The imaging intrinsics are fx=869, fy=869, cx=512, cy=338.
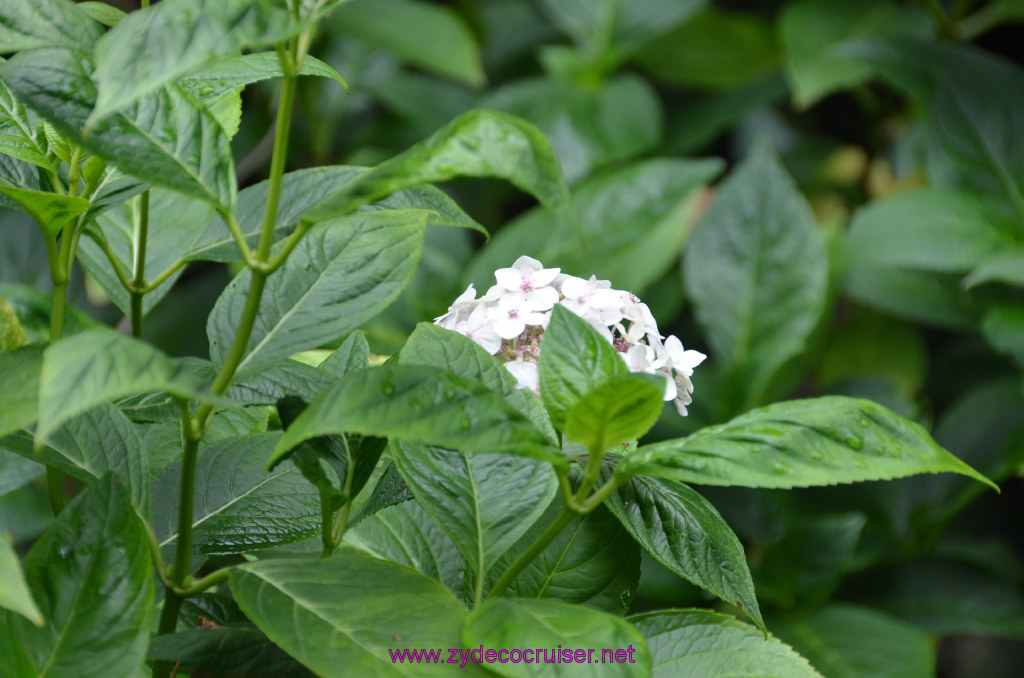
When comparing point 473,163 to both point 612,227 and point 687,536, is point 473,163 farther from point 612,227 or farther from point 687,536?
point 612,227

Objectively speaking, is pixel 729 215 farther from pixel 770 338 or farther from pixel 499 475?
pixel 499 475

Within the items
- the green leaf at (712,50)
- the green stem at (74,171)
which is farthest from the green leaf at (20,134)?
the green leaf at (712,50)

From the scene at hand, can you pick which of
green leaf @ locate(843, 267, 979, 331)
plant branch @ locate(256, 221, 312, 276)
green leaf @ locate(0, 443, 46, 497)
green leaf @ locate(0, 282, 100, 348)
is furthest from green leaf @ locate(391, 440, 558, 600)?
green leaf @ locate(843, 267, 979, 331)

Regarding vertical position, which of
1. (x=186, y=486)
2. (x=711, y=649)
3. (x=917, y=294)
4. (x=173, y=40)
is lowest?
(x=917, y=294)

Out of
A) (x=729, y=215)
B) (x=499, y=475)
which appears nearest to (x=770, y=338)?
(x=729, y=215)

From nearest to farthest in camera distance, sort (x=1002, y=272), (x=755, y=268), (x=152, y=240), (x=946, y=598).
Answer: (x=152, y=240), (x=1002, y=272), (x=946, y=598), (x=755, y=268)

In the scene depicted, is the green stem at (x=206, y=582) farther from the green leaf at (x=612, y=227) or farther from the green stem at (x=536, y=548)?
the green leaf at (x=612, y=227)

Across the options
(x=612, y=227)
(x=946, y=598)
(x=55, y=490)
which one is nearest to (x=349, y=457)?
(x=55, y=490)
